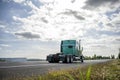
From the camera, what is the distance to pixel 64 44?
123 ft

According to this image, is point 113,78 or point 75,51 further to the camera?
point 75,51

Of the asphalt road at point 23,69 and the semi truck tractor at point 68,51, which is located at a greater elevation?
the semi truck tractor at point 68,51

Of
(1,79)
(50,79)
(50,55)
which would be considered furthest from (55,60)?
(50,79)

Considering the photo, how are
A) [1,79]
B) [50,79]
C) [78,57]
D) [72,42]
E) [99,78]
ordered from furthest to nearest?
[78,57] → [72,42] → [1,79] → [50,79] → [99,78]

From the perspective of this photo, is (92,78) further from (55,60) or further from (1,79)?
(55,60)

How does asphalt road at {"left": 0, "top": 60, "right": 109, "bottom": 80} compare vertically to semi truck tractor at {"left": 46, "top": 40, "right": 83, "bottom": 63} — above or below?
below

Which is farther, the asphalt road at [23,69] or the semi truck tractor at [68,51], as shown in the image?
the semi truck tractor at [68,51]

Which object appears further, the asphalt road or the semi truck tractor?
the semi truck tractor

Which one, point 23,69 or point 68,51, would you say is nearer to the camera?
point 23,69

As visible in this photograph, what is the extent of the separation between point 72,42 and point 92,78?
28.7m

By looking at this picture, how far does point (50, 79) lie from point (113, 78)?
269 centimetres

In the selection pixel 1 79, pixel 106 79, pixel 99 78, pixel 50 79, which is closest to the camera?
pixel 106 79

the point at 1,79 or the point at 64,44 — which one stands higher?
the point at 64,44

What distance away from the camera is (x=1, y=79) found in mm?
12180
